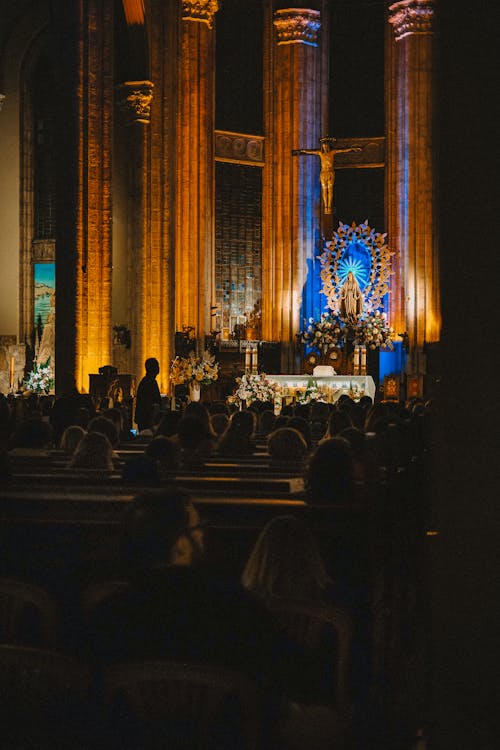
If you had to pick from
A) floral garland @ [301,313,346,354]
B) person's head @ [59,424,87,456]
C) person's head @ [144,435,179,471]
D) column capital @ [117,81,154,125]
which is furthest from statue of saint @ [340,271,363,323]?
person's head @ [144,435,179,471]

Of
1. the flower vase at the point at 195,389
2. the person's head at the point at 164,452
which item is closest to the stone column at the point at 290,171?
the flower vase at the point at 195,389

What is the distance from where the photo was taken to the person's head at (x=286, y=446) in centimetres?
785

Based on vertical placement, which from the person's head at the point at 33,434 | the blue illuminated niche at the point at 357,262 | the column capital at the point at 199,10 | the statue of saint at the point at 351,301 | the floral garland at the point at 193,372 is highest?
the column capital at the point at 199,10

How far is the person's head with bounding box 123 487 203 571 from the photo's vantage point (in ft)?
10.5

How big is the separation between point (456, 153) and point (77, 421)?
1035 cm

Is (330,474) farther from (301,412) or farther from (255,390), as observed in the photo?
(255,390)

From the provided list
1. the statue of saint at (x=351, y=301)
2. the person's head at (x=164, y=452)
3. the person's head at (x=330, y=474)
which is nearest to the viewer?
the person's head at (x=330, y=474)

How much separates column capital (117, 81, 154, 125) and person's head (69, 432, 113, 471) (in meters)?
19.8

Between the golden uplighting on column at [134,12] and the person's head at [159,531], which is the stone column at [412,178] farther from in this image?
the person's head at [159,531]

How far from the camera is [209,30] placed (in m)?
28.9

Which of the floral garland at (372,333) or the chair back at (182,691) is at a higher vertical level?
the floral garland at (372,333)

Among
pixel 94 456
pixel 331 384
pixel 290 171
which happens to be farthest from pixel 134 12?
pixel 94 456

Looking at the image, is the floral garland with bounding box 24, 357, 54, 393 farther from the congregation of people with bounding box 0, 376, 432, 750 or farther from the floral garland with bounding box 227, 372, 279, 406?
the congregation of people with bounding box 0, 376, 432, 750

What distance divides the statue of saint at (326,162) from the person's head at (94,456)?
72.0ft
